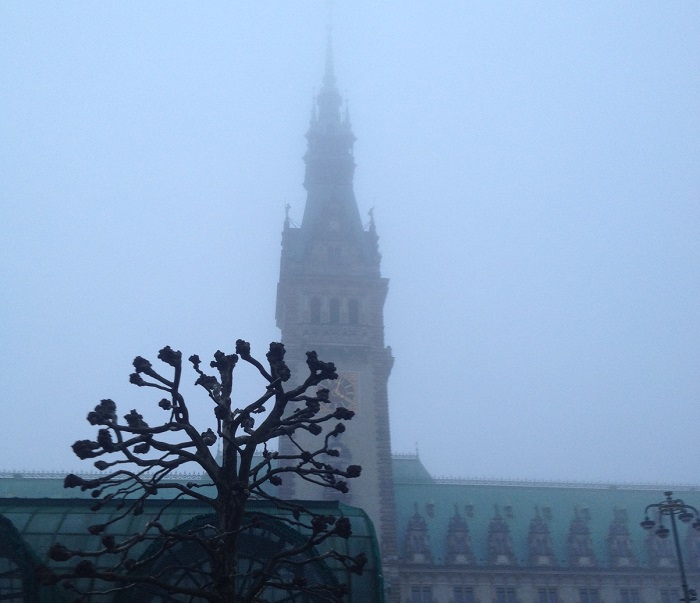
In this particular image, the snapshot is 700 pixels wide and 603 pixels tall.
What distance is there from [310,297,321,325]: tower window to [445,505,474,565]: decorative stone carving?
19481mm

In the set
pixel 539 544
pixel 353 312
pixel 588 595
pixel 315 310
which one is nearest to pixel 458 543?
pixel 539 544

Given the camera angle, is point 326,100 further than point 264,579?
Yes

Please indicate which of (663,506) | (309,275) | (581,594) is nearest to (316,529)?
(663,506)

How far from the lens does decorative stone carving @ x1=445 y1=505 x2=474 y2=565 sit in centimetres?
6281

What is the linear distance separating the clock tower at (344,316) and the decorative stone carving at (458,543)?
34.8 feet

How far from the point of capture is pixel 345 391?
5759 cm

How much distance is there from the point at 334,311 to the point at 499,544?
2275cm

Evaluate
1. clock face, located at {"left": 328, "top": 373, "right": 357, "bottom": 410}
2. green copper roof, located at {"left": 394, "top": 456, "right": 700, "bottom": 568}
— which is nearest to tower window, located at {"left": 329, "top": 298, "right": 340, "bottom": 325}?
clock face, located at {"left": 328, "top": 373, "right": 357, "bottom": 410}

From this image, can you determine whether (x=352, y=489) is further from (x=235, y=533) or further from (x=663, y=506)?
(x=235, y=533)

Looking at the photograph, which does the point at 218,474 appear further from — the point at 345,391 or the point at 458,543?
the point at 458,543

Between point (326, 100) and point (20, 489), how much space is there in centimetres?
4659

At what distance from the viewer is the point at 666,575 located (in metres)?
64.9

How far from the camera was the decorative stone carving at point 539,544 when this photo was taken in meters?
64.1

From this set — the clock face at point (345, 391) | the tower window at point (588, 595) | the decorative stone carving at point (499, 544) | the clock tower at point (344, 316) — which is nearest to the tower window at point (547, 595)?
the tower window at point (588, 595)
